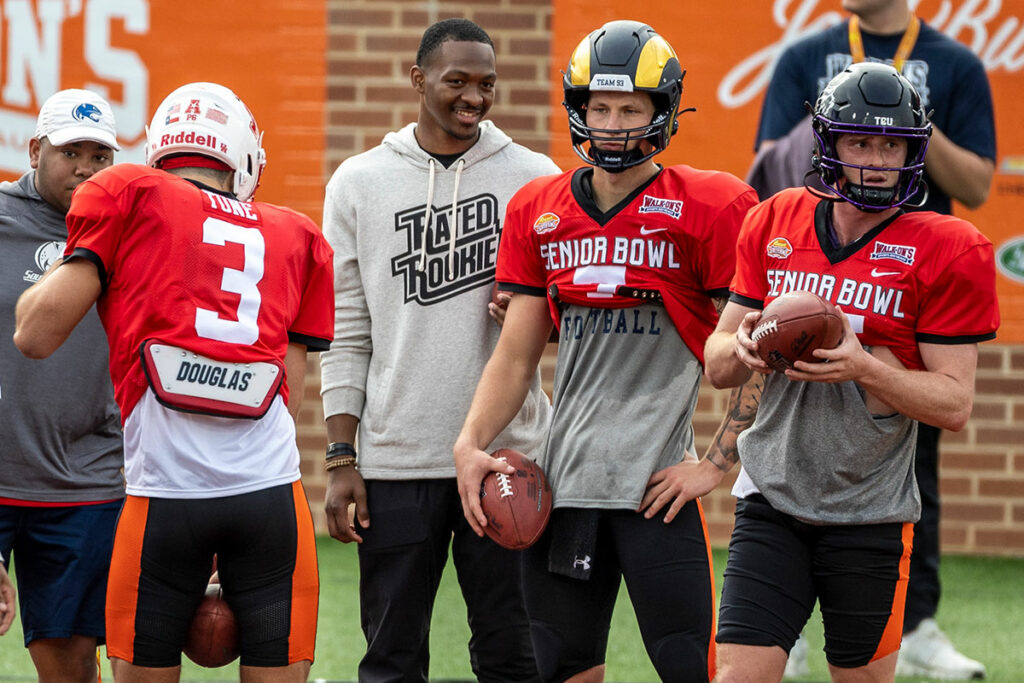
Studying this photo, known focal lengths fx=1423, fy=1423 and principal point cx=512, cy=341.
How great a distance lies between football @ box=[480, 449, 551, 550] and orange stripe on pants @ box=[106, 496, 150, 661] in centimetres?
87

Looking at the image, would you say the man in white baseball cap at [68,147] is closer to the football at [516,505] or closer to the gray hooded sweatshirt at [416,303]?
the gray hooded sweatshirt at [416,303]

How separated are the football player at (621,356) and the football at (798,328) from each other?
39 cm

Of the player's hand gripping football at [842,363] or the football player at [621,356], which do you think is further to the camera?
the football player at [621,356]

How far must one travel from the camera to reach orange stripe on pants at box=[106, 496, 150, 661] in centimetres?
347

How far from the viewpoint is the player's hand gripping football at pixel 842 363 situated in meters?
3.39

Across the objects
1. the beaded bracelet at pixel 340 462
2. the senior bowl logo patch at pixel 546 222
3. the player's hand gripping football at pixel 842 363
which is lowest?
the beaded bracelet at pixel 340 462

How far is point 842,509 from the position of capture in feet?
12.1

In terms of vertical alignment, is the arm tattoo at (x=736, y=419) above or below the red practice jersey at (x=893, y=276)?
below

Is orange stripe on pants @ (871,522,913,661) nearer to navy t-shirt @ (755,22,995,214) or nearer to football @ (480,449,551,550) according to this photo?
football @ (480,449,551,550)

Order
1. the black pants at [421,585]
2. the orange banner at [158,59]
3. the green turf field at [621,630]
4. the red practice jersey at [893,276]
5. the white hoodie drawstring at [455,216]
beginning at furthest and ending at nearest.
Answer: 1. the orange banner at [158,59]
2. the green turf field at [621,630]
3. the white hoodie drawstring at [455,216]
4. the black pants at [421,585]
5. the red practice jersey at [893,276]

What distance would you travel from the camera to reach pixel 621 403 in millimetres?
3787

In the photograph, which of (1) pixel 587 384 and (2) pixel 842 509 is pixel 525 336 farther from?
(2) pixel 842 509

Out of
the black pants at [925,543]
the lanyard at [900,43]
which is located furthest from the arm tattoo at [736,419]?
the lanyard at [900,43]

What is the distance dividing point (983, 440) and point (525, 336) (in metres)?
5.07
